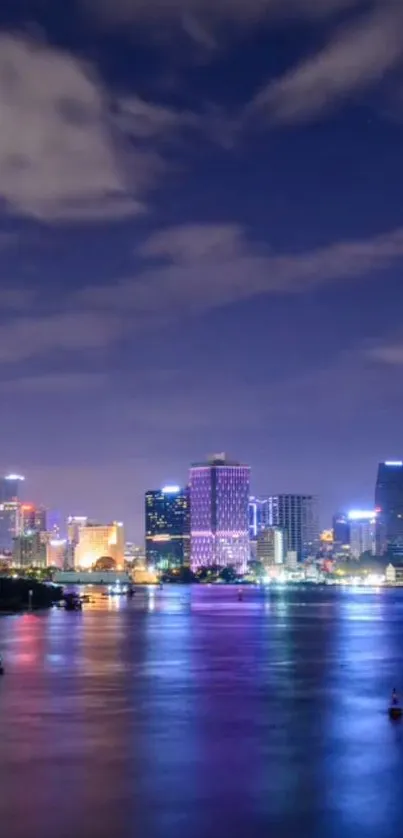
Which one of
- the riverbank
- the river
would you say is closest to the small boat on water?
the river

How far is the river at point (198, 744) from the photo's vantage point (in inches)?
1189

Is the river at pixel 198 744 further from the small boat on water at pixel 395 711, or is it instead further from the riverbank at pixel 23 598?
the riverbank at pixel 23 598

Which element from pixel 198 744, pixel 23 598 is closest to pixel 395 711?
pixel 198 744

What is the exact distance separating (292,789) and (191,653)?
4961 centimetres

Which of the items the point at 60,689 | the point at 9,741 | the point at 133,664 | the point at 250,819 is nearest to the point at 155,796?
the point at 250,819

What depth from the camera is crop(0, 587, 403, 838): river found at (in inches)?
1189

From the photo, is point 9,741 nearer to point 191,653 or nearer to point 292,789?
point 292,789

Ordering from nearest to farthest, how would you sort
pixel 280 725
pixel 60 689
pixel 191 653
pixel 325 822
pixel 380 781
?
pixel 325 822 → pixel 380 781 → pixel 280 725 → pixel 60 689 → pixel 191 653

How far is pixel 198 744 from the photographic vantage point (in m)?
41.7

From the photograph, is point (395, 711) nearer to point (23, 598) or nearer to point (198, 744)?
point (198, 744)

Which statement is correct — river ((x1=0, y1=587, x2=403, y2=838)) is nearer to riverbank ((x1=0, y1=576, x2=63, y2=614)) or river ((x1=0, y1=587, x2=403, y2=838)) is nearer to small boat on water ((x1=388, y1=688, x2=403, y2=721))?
small boat on water ((x1=388, y1=688, x2=403, y2=721))

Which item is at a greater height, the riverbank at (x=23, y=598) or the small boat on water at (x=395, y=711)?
the riverbank at (x=23, y=598)

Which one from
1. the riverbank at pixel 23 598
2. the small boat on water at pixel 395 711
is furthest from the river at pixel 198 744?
the riverbank at pixel 23 598

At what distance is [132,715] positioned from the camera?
4900 cm
